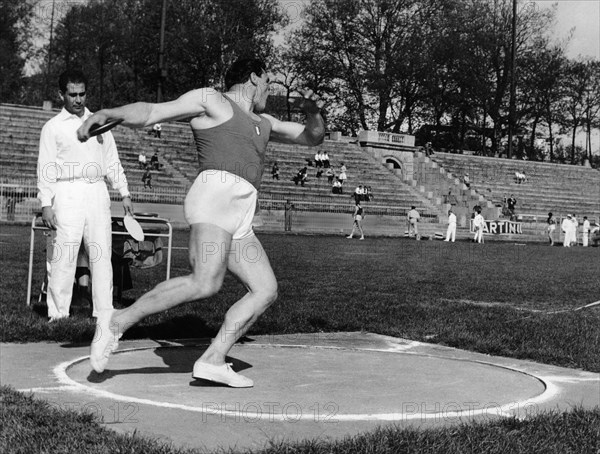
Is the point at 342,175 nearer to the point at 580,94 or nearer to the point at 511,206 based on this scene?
the point at 511,206

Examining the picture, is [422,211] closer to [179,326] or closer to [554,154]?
[179,326]

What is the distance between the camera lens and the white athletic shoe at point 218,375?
5477 mm

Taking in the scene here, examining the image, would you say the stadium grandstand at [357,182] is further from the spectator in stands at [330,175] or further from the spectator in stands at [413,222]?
the spectator in stands at [413,222]

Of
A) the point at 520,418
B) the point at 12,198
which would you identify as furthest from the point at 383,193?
the point at 520,418

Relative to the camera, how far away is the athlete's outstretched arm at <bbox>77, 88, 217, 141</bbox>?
488 cm

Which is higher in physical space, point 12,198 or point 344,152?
point 344,152

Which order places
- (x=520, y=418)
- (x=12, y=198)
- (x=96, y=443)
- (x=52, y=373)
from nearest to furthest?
(x=96, y=443)
(x=520, y=418)
(x=52, y=373)
(x=12, y=198)

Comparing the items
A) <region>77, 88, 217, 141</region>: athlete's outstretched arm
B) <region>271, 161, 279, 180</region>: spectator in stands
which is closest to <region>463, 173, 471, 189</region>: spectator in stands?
<region>271, 161, 279, 180</region>: spectator in stands

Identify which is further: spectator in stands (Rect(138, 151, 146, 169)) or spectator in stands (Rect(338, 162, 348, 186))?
spectator in stands (Rect(338, 162, 348, 186))

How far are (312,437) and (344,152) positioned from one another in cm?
5330

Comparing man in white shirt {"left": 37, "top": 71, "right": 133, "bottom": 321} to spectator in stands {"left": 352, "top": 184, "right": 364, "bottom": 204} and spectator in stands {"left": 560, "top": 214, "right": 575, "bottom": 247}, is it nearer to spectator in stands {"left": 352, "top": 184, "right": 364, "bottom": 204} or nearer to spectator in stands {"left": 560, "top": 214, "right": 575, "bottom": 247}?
spectator in stands {"left": 352, "top": 184, "right": 364, "bottom": 204}

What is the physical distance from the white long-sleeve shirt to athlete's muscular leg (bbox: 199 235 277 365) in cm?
257

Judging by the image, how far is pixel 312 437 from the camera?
4.25 metres

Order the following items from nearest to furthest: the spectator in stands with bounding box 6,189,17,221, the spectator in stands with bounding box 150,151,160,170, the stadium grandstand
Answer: the spectator in stands with bounding box 6,189,17,221 → the stadium grandstand → the spectator in stands with bounding box 150,151,160,170
